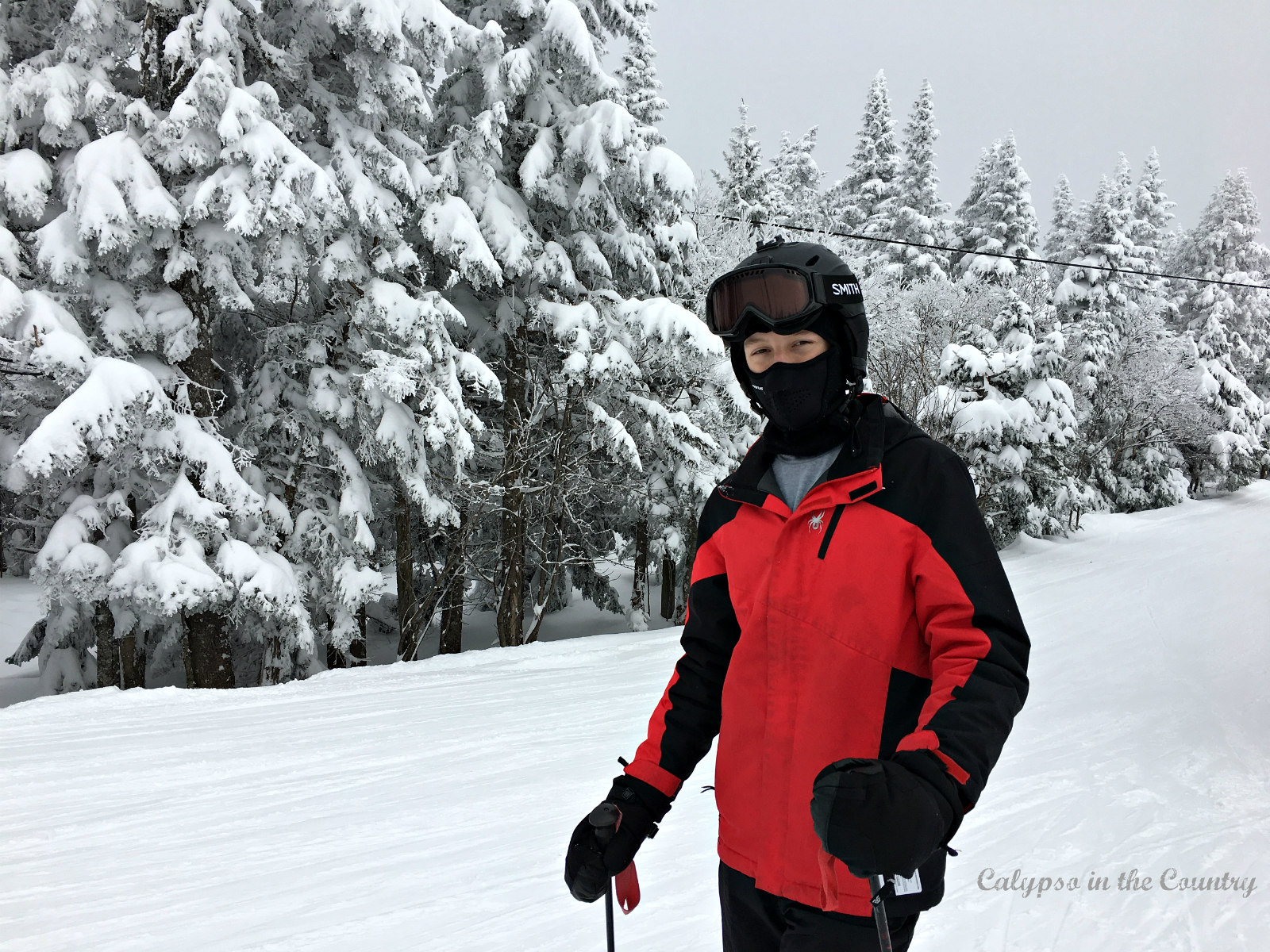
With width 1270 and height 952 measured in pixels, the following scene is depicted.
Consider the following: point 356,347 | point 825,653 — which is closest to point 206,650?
point 356,347

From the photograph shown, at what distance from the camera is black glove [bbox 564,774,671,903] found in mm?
1784

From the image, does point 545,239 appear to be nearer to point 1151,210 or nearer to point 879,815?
point 879,815

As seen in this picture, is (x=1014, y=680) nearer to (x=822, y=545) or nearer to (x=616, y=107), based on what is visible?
(x=822, y=545)

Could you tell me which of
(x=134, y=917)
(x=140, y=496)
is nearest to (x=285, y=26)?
(x=140, y=496)

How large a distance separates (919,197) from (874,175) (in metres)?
2.93

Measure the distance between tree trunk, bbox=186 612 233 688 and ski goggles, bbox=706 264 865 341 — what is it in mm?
10554

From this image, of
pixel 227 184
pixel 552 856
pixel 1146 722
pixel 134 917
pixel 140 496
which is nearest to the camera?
pixel 134 917

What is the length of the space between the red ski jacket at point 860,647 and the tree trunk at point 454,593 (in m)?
12.1

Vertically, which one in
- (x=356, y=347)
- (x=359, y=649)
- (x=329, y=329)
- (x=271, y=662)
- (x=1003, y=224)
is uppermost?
(x=1003, y=224)

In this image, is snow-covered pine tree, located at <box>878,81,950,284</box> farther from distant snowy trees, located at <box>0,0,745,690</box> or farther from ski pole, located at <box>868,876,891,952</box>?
ski pole, located at <box>868,876,891,952</box>

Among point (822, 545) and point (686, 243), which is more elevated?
point (686, 243)

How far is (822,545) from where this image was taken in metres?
1.57

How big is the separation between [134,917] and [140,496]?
7.75m

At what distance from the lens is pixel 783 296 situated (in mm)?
1770
